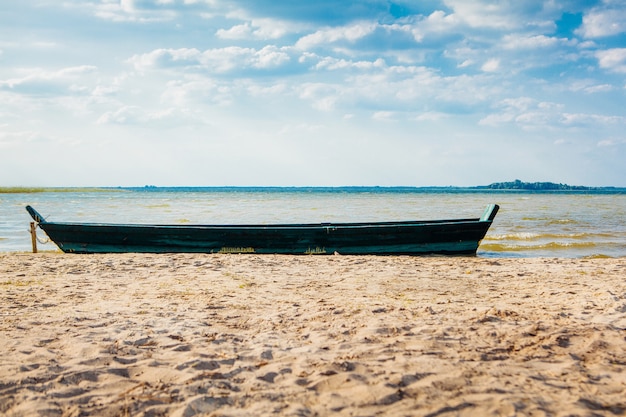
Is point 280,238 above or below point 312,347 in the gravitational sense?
above

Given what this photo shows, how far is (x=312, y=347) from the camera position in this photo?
4.59m

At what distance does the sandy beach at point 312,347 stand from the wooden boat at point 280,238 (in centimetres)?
429

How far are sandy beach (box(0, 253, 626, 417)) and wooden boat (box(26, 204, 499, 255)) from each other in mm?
4288

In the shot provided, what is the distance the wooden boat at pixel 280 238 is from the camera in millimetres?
12617

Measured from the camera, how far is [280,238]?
12.7m

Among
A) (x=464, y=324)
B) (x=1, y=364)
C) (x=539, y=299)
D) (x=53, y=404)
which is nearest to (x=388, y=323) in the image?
(x=464, y=324)

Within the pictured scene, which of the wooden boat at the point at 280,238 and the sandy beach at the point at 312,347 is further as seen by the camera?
the wooden boat at the point at 280,238

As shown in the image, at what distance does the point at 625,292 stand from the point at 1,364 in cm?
759

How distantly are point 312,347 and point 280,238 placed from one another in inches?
321

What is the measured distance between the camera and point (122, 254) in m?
12.5

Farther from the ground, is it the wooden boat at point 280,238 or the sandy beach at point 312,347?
the wooden boat at point 280,238

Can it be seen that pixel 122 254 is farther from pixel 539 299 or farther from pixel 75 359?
pixel 539 299

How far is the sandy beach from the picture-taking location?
3.46 metres

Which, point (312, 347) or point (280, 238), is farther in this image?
point (280, 238)
